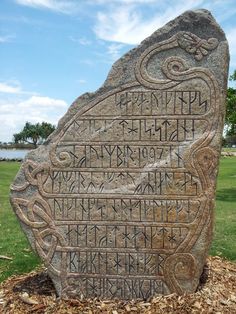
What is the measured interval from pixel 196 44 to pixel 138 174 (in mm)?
1674

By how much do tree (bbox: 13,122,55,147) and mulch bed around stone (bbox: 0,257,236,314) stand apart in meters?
77.1

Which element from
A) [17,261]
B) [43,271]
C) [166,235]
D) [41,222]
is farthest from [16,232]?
[166,235]

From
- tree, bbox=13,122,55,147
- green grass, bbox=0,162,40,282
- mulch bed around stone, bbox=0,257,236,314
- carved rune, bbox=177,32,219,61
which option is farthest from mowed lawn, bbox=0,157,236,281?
tree, bbox=13,122,55,147

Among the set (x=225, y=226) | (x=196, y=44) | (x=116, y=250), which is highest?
(x=196, y=44)

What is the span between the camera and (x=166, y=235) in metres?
5.44

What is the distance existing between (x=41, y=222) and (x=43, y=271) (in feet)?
4.17

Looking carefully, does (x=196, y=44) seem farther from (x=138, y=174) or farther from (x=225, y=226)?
(x=225, y=226)

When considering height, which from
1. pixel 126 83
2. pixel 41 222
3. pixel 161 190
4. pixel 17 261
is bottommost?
pixel 17 261

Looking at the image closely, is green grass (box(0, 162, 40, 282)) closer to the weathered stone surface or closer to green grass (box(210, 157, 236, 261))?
the weathered stone surface

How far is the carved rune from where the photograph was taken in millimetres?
5301

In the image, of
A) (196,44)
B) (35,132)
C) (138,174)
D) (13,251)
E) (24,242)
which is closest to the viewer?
(196,44)

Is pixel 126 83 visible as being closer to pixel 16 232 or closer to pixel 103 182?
pixel 103 182

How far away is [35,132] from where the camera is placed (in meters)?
85.1

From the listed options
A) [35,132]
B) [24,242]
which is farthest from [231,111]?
[35,132]
